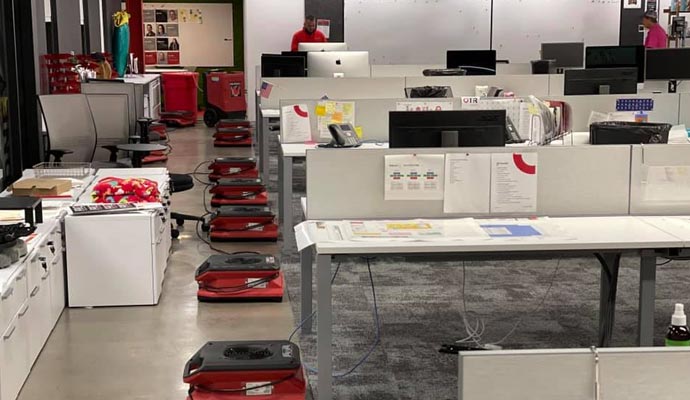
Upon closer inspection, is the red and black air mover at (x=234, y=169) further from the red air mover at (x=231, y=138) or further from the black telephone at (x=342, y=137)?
the black telephone at (x=342, y=137)

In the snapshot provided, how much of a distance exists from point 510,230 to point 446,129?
2.32ft

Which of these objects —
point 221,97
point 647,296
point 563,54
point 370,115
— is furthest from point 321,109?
point 221,97

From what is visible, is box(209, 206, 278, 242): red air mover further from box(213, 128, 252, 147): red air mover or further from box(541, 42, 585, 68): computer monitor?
box(541, 42, 585, 68): computer monitor

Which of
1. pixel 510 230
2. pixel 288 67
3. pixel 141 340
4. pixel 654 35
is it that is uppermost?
pixel 654 35

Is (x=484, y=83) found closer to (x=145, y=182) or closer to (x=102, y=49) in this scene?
(x=145, y=182)

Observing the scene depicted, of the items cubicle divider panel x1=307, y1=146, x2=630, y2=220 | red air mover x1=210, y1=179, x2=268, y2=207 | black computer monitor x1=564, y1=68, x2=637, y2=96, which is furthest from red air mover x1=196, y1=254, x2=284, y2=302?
black computer monitor x1=564, y1=68, x2=637, y2=96

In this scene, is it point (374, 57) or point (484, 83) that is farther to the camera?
point (374, 57)

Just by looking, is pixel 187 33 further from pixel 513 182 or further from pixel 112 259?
pixel 513 182

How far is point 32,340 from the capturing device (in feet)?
13.6

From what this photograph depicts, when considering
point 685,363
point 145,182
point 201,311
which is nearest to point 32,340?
point 201,311

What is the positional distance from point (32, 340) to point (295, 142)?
2.73 m

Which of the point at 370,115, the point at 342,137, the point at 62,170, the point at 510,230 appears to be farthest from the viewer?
the point at 370,115

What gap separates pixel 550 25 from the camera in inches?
582

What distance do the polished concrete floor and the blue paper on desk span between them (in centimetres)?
126
